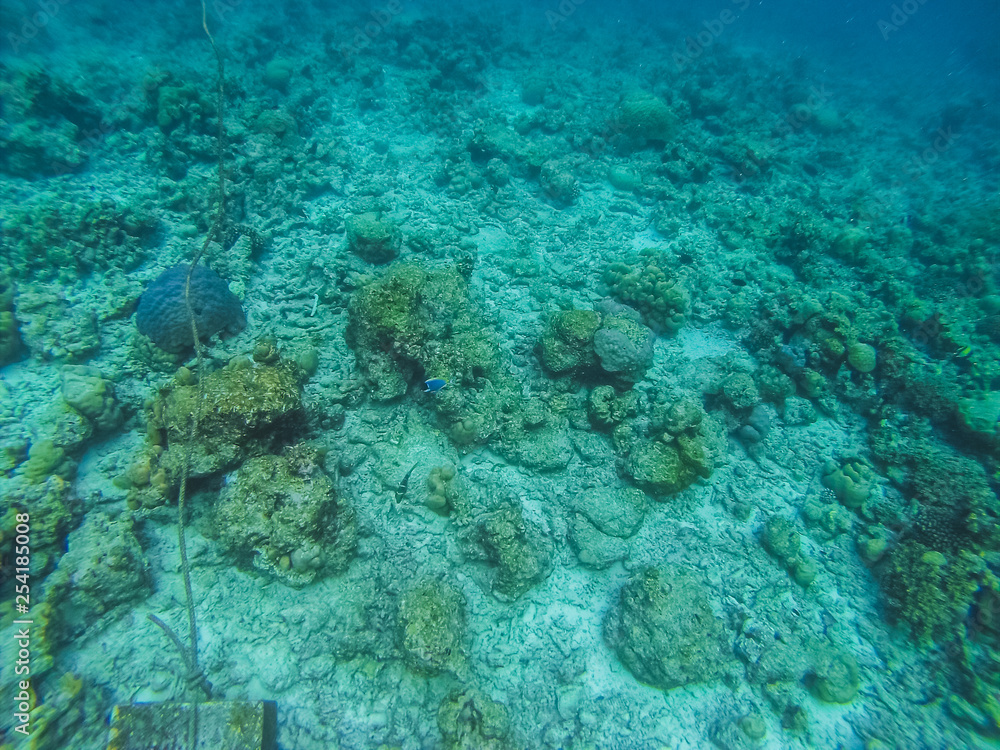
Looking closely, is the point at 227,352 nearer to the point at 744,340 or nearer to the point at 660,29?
the point at 744,340

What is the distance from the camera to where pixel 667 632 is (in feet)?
14.4

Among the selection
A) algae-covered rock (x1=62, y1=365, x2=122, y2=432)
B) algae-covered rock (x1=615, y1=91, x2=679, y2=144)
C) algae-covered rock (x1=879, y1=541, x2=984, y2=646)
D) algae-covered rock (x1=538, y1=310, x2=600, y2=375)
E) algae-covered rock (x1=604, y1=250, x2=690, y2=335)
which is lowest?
algae-covered rock (x1=62, y1=365, x2=122, y2=432)

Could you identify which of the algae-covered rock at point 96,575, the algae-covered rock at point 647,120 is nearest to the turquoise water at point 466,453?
the algae-covered rock at point 96,575

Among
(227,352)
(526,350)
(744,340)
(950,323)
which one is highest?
(950,323)

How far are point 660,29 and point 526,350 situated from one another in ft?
91.8

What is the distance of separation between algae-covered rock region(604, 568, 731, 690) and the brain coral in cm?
638

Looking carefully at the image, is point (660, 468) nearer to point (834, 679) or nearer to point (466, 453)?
point (466, 453)

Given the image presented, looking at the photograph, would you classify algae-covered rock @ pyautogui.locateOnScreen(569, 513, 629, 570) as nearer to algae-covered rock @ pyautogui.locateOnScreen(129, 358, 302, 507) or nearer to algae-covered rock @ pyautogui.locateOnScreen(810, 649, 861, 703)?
algae-covered rock @ pyautogui.locateOnScreen(810, 649, 861, 703)

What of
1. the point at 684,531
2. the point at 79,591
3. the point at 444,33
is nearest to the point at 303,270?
the point at 79,591

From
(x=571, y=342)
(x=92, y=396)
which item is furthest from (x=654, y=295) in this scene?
(x=92, y=396)

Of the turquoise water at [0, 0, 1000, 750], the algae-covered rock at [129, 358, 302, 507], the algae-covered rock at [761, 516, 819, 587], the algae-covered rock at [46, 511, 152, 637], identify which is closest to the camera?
the algae-covered rock at [46, 511, 152, 637]

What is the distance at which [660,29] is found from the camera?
23953 millimetres

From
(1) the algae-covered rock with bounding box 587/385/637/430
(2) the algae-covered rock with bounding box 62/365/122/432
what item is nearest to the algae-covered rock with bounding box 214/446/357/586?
(2) the algae-covered rock with bounding box 62/365/122/432

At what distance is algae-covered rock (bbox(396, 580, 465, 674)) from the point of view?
4.06 metres
